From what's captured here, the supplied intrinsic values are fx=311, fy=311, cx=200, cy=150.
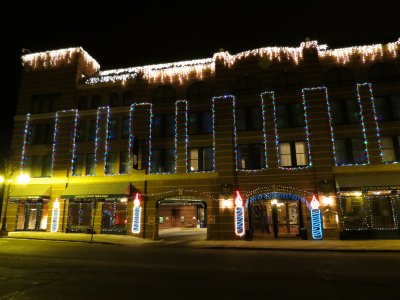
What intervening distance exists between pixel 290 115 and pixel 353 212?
28.4 ft

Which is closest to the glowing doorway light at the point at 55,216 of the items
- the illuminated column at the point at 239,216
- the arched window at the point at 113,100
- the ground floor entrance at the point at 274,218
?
the arched window at the point at 113,100

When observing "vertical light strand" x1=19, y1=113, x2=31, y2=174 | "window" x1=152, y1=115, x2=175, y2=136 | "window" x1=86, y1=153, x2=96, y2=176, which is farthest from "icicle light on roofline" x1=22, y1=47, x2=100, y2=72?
"window" x1=152, y1=115, x2=175, y2=136

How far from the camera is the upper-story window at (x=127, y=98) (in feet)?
95.7

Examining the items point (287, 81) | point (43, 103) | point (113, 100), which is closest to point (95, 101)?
point (113, 100)

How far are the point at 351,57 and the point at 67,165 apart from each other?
2636cm

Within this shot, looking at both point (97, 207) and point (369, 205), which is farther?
point (97, 207)

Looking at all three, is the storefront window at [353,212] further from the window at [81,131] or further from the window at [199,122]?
the window at [81,131]

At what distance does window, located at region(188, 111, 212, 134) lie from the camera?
1053 inches

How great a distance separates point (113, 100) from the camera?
29781mm

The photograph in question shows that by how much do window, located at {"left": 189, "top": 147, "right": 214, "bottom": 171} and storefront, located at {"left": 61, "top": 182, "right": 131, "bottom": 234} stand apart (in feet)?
19.1

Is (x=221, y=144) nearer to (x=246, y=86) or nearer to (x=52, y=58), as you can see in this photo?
(x=246, y=86)

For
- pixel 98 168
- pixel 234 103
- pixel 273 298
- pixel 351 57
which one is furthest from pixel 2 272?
pixel 351 57

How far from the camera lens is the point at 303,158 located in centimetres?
2417

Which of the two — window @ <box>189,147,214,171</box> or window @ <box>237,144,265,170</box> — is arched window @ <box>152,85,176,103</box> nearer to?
window @ <box>189,147,214,171</box>
